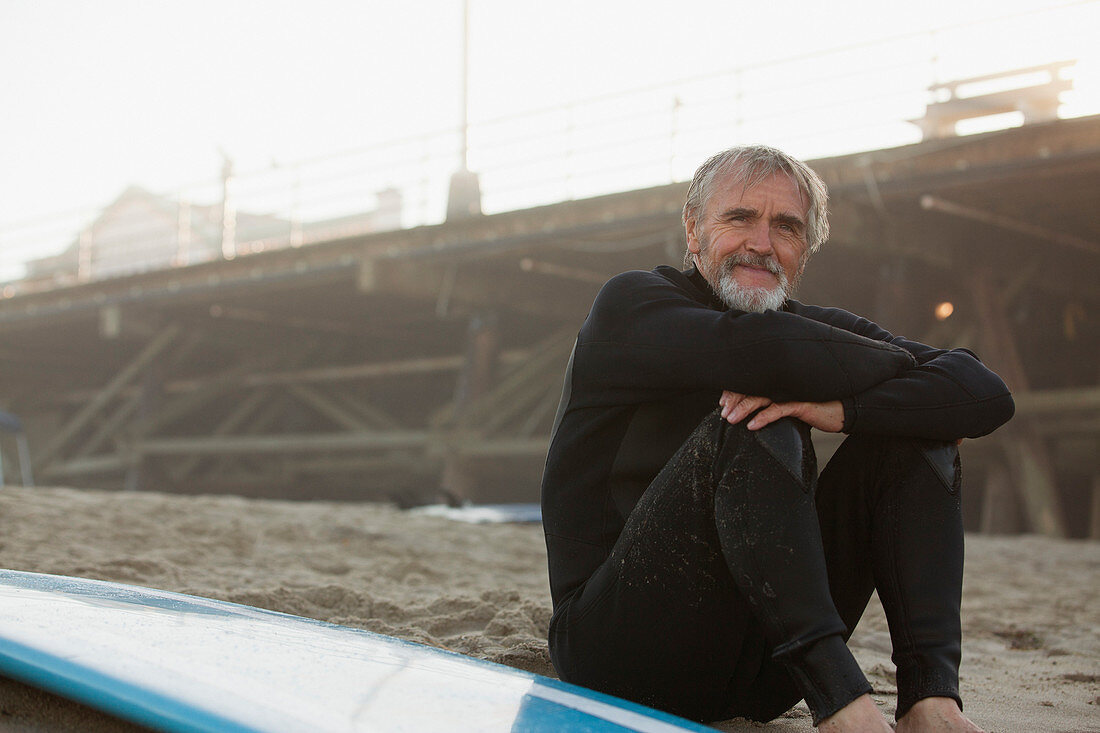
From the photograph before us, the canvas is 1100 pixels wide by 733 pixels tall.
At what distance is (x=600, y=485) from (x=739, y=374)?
340 mm

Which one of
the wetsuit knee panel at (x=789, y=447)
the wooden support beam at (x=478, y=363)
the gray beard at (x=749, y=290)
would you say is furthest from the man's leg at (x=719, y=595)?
the wooden support beam at (x=478, y=363)

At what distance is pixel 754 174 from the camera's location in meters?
2.24

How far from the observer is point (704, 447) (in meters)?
1.70

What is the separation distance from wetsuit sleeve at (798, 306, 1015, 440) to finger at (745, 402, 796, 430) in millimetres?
147

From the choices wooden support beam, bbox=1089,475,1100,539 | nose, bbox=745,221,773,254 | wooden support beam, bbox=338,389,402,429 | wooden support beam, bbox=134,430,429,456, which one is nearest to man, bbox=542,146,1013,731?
nose, bbox=745,221,773,254

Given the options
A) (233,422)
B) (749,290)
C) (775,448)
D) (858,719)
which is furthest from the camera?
(233,422)

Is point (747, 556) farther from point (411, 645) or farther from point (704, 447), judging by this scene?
point (411, 645)

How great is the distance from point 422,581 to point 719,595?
250cm

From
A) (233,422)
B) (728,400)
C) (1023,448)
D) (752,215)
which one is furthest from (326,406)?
(728,400)

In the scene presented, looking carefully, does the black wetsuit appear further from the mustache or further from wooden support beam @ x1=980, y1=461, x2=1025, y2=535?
wooden support beam @ x1=980, y1=461, x2=1025, y2=535

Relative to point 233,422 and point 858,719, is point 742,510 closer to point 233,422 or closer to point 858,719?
point 858,719

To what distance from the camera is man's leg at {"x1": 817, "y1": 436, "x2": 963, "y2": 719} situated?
1742mm

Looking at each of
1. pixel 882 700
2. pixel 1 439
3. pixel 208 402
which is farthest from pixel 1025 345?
pixel 1 439

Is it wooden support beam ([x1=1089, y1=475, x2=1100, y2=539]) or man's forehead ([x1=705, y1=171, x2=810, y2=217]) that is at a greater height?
man's forehead ([x1=705, y1=171, x2=810, y2=217])
